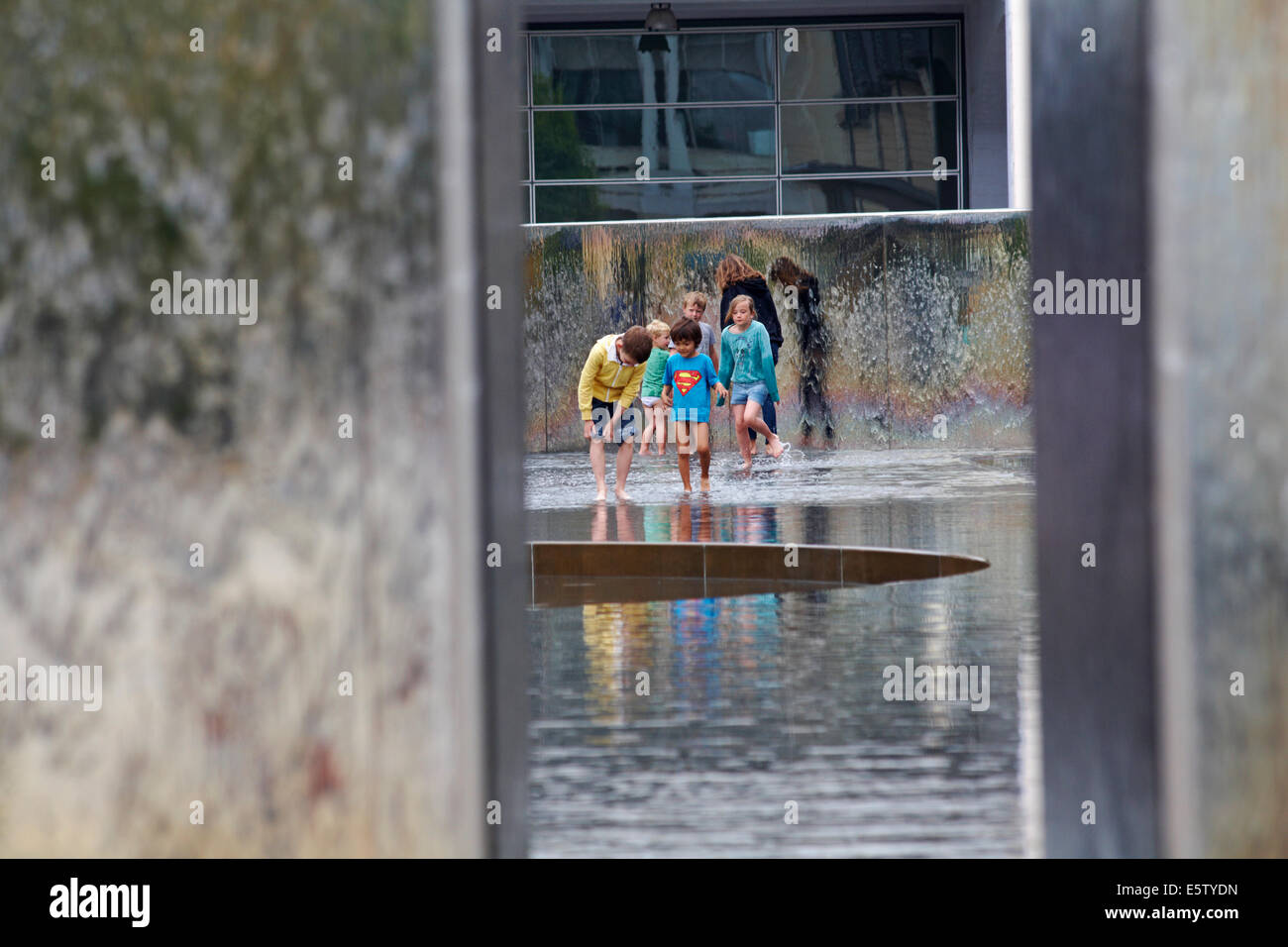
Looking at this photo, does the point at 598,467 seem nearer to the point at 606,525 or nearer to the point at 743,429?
the point at 606,525

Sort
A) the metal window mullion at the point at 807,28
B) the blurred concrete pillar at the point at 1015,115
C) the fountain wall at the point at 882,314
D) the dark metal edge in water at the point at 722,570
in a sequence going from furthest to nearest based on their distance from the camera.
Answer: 1. the metal window mullion at the point at 807,28
2. the blurred concrete pillar at the point at 1015,115
3. the fountain wall at the point at 882,314
4. the dark metal edge in water at the point at 722,570

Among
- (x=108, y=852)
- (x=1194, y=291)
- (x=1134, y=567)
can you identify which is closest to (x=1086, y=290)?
(x=1194, y=291)

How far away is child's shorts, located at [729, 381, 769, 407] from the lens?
1244 centimetres

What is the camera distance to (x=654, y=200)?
2164 cm

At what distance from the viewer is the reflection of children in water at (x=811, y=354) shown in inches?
716

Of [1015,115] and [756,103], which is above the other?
[756,103]

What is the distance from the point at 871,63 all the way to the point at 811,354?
6.04 m

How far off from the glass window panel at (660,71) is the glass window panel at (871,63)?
467 mm

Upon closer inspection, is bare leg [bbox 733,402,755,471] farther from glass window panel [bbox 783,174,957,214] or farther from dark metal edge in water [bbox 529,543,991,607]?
glass window panel [bbox 783,174,957,214]

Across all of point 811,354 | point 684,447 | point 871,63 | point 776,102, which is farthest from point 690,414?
point 871,63

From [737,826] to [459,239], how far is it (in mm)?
1425

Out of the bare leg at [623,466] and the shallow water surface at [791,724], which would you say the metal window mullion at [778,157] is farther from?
the shallow water surface at [791,724]

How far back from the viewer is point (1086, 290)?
2660 millimetres

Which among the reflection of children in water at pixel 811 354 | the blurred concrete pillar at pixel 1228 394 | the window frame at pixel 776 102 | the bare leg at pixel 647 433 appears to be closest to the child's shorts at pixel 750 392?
the bare leg at pixel 647 433
